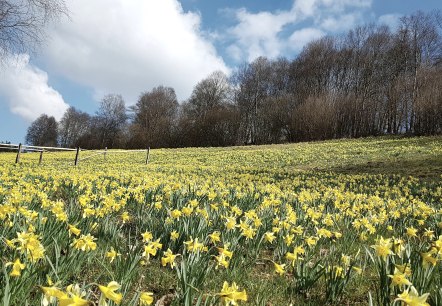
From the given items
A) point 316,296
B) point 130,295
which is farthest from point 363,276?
point 130,295

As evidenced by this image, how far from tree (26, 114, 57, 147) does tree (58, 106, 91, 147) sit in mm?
1878

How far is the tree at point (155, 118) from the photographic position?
187 ft

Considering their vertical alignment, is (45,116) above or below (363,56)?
below

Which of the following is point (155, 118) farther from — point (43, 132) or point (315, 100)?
point (43, 132)

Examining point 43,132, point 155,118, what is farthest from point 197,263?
point 43,132

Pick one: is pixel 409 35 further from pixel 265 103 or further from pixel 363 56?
pixel 265 103

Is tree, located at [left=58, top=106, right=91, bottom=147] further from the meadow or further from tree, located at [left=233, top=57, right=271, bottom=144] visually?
the meadow

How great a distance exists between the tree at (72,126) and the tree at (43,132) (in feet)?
6.16

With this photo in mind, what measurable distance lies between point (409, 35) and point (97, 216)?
45.2 meters

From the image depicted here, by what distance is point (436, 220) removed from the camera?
448cm

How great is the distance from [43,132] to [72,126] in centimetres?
792

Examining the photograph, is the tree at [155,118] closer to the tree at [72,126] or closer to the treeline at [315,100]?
the treeline at [315,100]

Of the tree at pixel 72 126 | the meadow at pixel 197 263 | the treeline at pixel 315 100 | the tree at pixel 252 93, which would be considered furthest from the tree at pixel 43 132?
the meadow at pixel 197 263

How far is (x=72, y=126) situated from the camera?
78.6 metres
